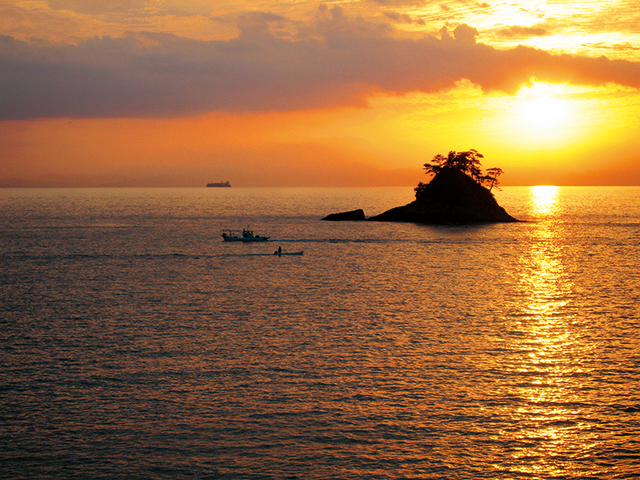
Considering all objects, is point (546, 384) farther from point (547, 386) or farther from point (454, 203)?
point (454, 203)

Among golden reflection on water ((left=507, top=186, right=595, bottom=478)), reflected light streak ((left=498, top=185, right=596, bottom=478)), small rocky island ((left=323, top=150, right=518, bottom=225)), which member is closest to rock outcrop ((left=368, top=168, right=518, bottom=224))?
small rocky island ((left=323, top=150, right=518, bottom=225))

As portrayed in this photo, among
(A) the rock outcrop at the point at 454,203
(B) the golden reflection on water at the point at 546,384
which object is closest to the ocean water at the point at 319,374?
(B) the golden reflection on water at the point at 546,384

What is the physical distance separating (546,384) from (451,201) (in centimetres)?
12977

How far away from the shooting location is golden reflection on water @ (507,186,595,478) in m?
23.6

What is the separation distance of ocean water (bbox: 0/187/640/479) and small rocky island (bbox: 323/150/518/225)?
84755 mm

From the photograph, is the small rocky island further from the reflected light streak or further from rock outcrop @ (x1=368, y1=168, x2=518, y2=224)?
the reflected light streak

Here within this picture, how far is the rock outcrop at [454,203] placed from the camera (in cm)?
15675

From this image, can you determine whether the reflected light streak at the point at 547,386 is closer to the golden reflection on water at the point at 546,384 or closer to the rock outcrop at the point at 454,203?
the golden reflection on water at the point at 546,384

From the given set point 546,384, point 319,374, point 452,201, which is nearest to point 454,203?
point 452,201

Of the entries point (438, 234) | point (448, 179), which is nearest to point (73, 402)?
point (438, 234)

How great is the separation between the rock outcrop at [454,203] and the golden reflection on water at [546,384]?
96508 mm

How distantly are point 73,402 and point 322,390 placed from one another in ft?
A: 43.4

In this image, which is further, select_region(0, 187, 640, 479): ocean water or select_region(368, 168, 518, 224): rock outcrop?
select_region(368, 168, 518, 224): rock outcrop

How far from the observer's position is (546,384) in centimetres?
3153
